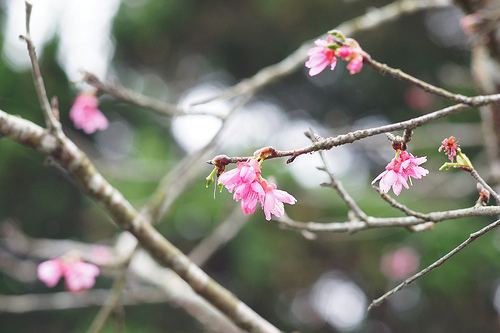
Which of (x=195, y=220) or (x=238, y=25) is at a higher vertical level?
(x=238, y=25)

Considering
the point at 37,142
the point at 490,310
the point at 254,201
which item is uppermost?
the point at 490,310

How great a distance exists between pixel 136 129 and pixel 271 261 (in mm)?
2593

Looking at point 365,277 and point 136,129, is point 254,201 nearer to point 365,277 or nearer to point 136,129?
point 365,277

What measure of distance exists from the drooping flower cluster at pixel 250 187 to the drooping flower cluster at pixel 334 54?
0.25 m

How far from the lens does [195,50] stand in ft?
18.9

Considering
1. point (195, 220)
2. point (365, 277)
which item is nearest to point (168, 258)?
point (195, 220)

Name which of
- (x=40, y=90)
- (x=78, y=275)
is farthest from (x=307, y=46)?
(x=78, y=275)

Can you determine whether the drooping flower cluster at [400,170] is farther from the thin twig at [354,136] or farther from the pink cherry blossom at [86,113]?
the pink cherry blossom at [86,113]

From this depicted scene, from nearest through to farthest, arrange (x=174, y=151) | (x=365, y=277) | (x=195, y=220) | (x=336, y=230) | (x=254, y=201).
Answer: (x=254, y=201)
(x=336, y=230)
(x=195, y=220)
(x=365, y=277)
(x=174, y=151)

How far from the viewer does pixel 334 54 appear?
0.80 meters

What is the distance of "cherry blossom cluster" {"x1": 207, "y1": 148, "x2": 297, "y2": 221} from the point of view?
0.68 m

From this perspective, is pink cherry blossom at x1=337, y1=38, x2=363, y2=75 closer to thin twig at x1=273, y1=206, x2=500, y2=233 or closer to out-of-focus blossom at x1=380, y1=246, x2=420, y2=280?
thin twig at x1=273, y1=206, x2=500, y2=233

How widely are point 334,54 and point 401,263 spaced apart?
10.7ft

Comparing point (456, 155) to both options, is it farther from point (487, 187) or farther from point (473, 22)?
point (473, 22)
